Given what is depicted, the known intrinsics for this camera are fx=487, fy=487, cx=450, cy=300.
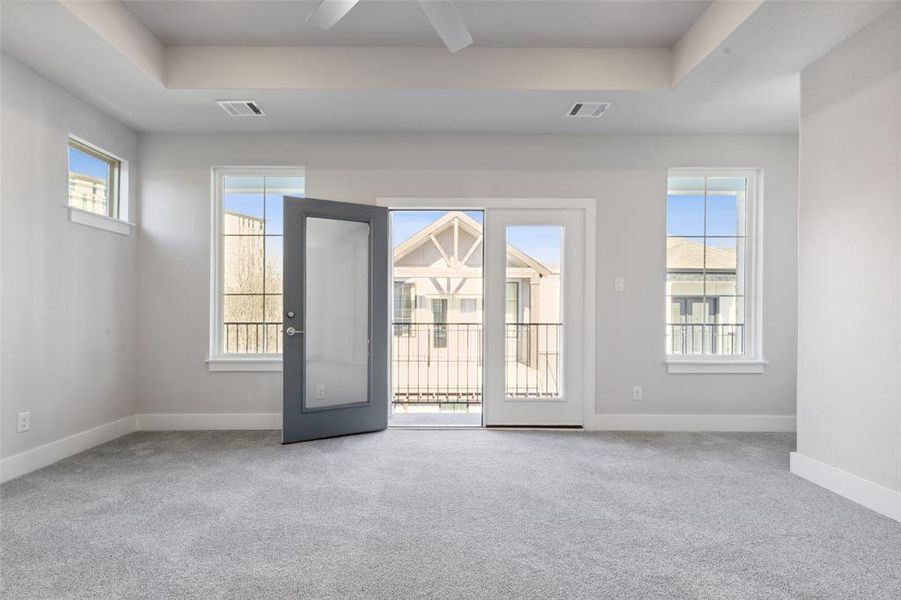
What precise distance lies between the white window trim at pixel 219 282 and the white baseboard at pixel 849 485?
3913 mm

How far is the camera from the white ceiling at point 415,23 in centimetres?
286

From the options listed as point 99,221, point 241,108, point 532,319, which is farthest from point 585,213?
point 99,221

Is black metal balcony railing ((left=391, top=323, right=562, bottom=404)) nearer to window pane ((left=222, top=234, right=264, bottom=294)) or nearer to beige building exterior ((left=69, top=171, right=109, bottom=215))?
window pane ((left=222, top=234, right=264, bottom=294))

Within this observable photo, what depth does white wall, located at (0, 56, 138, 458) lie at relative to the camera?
9.80 feet

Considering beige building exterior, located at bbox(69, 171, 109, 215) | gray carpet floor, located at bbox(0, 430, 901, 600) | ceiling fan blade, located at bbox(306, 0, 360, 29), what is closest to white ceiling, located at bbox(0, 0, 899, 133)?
beige building exterior, located at bbox(69, 171, 109, 215)

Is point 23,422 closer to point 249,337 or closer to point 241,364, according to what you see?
point 241,364

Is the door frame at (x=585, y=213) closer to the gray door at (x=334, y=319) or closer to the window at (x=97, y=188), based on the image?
the gray door at (x=334, y=319)

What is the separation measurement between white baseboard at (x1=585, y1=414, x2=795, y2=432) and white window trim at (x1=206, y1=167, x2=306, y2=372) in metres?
2.91

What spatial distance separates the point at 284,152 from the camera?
13.9 feet

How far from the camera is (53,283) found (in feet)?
10.9

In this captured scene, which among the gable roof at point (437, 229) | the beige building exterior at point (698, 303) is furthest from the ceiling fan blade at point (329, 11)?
the gable roof at point (437, 229)

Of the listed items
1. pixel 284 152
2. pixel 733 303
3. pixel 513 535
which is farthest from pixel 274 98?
pixel 733 303

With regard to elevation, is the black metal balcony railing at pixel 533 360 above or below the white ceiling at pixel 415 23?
below

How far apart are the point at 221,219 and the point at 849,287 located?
4614mm
